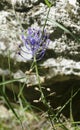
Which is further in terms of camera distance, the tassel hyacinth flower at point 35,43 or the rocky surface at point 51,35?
the rocky surface at point 51,35

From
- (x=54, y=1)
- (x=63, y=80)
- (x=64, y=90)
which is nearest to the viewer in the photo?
(x=54, y=1)

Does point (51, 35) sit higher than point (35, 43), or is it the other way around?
point (51, 35)

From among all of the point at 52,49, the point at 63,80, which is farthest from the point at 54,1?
the point at 63,80

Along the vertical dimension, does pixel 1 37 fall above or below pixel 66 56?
above

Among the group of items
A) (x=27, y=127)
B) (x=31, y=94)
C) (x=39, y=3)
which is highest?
(x=39, y=3)

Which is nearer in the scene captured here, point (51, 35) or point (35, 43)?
point (35, 43)

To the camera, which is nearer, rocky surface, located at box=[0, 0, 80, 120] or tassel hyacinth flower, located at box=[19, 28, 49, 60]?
tassel hyacinth flower, located at box=[19, 28, 49, 60]

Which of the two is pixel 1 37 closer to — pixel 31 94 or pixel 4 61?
pixel 4 61

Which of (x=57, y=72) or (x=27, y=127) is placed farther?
(x=27, y=127)
